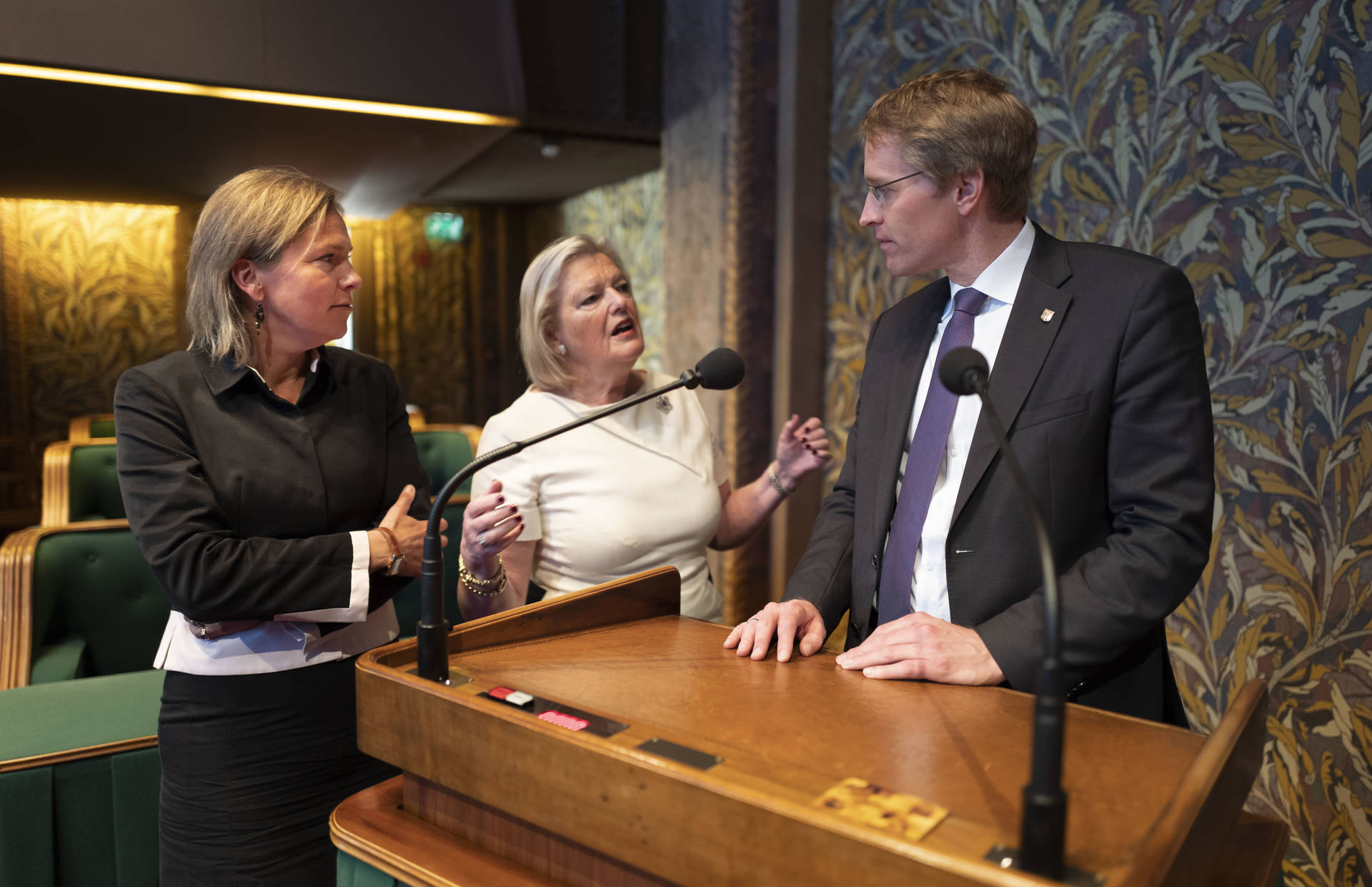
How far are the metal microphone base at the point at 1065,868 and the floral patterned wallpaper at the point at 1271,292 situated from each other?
185cm

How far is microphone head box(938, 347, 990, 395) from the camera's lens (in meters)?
0.92

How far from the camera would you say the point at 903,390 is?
4.82 ft

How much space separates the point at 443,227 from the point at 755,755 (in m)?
7.43

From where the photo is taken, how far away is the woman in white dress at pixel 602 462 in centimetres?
190

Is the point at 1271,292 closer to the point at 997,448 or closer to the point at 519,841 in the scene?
the point at 997,448

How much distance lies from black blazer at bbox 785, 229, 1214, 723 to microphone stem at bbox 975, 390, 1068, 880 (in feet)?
1.38

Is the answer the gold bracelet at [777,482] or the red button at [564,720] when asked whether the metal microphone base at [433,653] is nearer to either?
the red button at [564,720]

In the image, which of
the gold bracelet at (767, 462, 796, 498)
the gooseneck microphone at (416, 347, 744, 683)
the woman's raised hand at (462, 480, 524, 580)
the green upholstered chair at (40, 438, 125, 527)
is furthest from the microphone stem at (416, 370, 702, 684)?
the green upholstered chair at (40, 438, 125, 527)

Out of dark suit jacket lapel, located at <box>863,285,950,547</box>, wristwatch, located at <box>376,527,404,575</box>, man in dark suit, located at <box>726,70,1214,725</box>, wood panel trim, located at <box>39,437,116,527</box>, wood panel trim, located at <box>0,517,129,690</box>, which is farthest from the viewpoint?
wood panel trim, located at <box>39,437,116,527</box>

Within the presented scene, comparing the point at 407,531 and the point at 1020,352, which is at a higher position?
the point at 1020,352

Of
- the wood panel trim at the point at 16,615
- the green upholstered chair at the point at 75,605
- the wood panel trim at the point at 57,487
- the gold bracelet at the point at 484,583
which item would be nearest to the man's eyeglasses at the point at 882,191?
the gold bracelet at the point at 484,583

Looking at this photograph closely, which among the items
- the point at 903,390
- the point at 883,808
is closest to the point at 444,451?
the point at 903,390

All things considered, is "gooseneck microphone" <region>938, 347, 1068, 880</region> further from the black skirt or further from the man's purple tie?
the black skirt

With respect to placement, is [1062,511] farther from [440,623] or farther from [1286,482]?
[1286,482]
